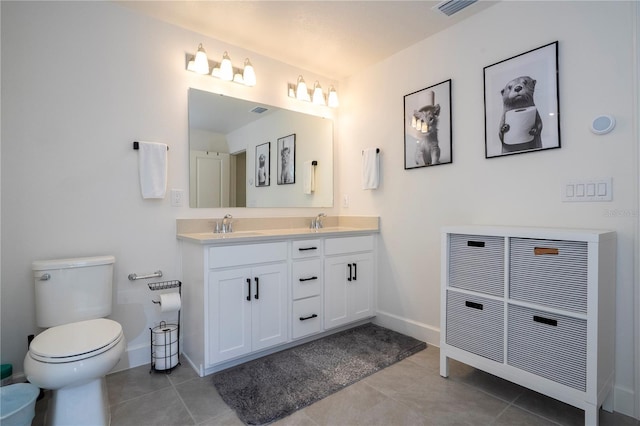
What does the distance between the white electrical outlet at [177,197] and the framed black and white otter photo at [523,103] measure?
216 centimetres

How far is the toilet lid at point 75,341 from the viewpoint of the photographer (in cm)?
135

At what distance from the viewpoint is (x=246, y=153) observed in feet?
8.70

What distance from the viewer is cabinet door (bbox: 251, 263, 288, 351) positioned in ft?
6.99

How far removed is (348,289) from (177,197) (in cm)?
152

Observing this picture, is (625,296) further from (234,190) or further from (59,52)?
(59,52)

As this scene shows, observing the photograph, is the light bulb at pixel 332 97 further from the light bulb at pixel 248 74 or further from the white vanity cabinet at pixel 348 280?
the white vanity cabinet at pixel 348 280

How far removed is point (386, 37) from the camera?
2479 mm

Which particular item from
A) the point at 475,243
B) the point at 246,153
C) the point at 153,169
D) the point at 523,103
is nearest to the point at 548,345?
the point at 475,243

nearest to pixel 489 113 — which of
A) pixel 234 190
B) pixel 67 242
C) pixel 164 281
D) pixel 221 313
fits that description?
pixel 234 190

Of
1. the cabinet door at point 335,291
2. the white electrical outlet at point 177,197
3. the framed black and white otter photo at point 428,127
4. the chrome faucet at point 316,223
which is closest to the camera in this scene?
the white electrical outlet at point 177,197

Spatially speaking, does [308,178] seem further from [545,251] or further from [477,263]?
[545,251]

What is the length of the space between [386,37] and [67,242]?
2.62 meters

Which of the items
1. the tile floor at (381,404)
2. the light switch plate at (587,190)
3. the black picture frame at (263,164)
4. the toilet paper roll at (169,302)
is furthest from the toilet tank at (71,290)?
the light switch plate at (587,190)

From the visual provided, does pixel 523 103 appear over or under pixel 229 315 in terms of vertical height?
over
